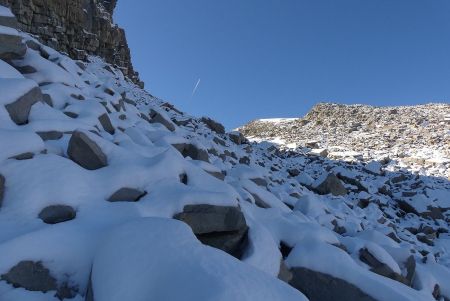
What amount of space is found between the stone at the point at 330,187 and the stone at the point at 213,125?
887cm

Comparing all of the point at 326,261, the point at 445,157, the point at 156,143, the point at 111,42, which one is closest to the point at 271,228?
the point at 326,261

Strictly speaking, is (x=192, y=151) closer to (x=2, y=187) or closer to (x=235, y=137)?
(x=2, y=187)

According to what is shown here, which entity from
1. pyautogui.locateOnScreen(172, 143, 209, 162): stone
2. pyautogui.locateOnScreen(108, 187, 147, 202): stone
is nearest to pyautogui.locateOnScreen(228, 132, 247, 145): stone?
pyautogui.locateOnScreen(172, 143, 209, 162): stone

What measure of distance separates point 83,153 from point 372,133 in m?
36.3

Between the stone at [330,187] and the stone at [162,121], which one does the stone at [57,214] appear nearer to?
the stone at [162,121]

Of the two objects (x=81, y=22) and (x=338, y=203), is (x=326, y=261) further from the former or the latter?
(x=81, y=22)

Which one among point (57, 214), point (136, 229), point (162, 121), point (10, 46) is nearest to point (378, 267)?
point (136, 229)

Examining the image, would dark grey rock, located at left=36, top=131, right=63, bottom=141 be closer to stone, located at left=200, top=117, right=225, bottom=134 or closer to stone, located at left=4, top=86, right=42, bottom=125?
stone, located at left=4, top=86, right=42, bottom=125

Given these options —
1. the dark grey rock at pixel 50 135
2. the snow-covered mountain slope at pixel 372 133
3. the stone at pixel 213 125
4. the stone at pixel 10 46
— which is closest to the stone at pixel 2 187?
the dark grey rock at pixel 50 135

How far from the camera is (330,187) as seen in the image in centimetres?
1638

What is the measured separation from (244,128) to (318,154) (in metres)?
21.6

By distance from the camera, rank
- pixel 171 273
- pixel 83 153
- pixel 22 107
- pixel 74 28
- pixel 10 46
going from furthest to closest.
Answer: pixel 74 28 < pixel 10 46 < pixel 22 107 < pixel 83 153 < pixel 171 273

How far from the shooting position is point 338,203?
14.0 meters

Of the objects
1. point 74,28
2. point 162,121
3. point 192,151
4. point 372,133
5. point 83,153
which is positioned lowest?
point 83,153
